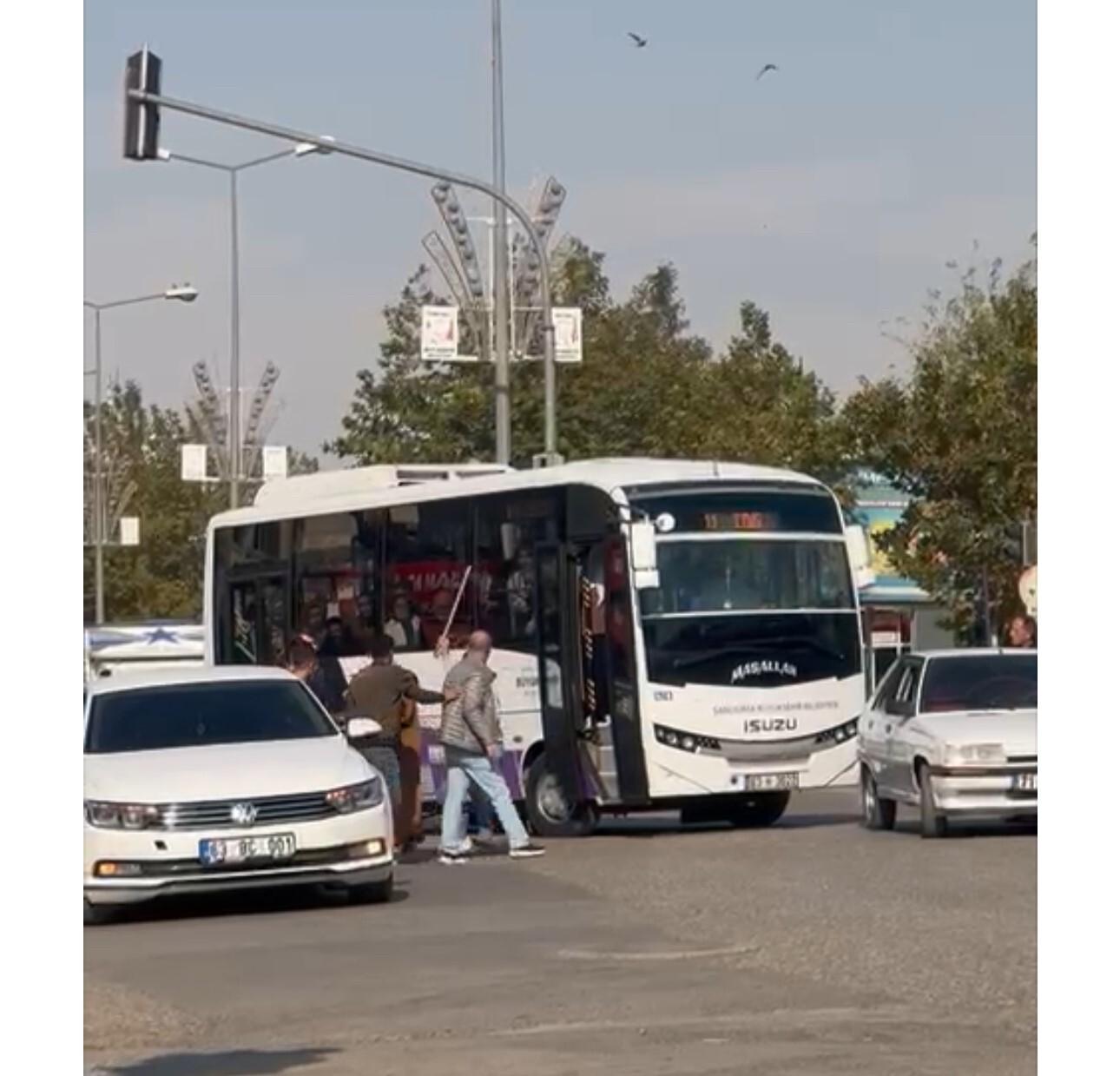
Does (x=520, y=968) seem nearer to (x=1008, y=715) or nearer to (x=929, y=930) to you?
(x=929, y=930)

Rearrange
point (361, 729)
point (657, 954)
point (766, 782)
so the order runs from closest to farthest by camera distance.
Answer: point (657, 954)
point (361, 729)
point (766, 782)

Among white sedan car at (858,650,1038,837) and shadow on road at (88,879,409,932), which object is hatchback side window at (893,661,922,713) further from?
shadow on road at (88,879,409,932)

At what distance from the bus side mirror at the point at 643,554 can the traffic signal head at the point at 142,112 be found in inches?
206

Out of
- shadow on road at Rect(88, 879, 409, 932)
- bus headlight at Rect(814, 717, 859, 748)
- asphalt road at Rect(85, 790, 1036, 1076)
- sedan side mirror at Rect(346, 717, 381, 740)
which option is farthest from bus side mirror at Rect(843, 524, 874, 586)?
shadow on road at Rect(88, 879, 409, 932)

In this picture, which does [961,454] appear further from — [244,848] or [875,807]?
[244,848]

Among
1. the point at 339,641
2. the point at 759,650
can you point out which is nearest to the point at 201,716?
the point at 759,650

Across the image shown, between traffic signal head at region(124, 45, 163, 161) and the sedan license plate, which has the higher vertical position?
traffic signal head at region(124, 45, 163, 161)

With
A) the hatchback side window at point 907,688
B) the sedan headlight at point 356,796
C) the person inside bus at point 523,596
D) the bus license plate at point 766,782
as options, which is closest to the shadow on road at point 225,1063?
the sedan headlight at point 356,796

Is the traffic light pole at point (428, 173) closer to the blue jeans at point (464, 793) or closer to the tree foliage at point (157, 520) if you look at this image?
the blue jeans at point (464, 793)

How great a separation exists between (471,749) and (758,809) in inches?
223

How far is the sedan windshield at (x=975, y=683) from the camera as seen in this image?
23.8 m

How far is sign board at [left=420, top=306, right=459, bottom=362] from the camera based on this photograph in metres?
39.5

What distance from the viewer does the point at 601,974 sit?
44.6ft
